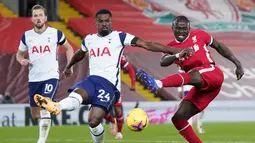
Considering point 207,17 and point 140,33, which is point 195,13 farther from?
point 140,33

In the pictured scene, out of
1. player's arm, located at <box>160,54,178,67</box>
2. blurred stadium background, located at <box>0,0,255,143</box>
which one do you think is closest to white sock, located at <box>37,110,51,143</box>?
player's arm, located at <box>160,54,178,67</box>

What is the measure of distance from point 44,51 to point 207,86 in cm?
332

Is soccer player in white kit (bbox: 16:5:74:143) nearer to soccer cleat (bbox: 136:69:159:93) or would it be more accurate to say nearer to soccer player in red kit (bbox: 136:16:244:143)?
soccer player in red kit (bbox: 136:16:244:143)

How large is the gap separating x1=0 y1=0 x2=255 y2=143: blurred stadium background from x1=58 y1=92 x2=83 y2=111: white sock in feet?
23.0

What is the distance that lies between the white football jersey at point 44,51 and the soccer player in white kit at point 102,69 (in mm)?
2005

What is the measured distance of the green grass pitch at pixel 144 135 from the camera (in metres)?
15.9

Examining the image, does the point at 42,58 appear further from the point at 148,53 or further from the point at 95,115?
the point at 148,53

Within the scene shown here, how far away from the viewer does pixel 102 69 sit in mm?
11391

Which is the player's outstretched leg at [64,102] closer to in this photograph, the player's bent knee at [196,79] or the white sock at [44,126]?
the player's bent knee at [196,79]

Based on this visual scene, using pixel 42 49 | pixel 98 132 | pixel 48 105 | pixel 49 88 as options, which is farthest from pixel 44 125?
pixel 48 105

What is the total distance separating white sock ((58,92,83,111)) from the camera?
1060cm

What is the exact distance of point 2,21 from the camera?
27.1 metres

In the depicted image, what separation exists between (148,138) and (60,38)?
12.9 feet

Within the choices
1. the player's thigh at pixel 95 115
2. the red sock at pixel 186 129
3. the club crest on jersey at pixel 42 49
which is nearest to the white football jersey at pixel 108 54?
the player's thigh at pixel 95 115
